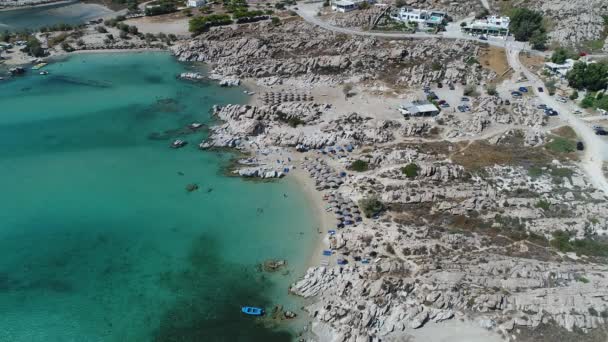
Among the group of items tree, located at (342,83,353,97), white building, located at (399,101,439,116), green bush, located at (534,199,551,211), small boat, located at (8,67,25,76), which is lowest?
green bush, located at (534,199,551,211)

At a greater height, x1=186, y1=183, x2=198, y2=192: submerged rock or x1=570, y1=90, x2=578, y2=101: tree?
x1=570, y1=90, x2=578, y2=101: tree

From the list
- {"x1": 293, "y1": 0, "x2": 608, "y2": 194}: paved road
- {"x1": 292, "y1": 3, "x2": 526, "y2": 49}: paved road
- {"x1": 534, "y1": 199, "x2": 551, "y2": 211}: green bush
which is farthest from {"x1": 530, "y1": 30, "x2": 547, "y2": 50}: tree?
{"x1": 534, "y1": 199, "x2": 551, "y2": 211}: green bush

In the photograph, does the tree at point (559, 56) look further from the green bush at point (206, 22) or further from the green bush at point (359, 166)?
the green bush at point (206, 22)

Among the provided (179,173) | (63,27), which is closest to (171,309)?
(179,173)

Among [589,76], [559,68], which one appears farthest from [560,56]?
[589,76]

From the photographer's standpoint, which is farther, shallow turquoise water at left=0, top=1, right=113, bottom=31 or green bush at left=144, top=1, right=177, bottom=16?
shallow turquoise water at left=0, top=1, right=113, bottom=31

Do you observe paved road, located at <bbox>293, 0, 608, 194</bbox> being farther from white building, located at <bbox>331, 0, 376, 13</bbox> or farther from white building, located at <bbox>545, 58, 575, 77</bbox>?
white building, located at <bbox>331, 0, 376, 13</bbox>

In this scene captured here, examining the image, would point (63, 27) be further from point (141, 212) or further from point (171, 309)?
point (171, 309)
